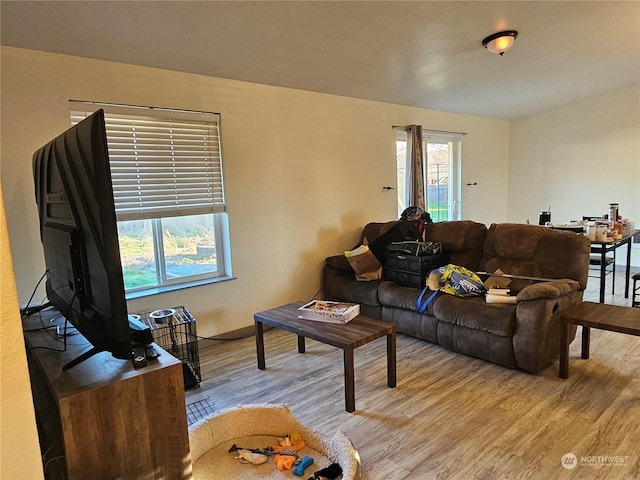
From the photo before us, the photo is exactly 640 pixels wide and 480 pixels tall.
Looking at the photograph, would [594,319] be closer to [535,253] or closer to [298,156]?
[535,253]

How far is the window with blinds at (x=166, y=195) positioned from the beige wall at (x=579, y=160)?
16.3 ft

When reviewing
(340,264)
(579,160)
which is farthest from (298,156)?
(579,160)

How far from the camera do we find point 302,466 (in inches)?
72.8

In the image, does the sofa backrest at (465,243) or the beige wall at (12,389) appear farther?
the sofa backrest at (465,243)

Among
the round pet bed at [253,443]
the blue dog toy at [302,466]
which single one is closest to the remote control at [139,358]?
the round pet bed at [253,443]

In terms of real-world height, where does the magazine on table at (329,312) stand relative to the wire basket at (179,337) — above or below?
above

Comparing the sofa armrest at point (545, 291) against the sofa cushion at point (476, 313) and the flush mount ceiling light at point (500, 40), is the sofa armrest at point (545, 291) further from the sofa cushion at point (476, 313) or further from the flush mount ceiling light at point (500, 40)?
the flush mount ceiling light at point (500, 40)

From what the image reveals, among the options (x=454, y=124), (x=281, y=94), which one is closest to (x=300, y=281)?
(x=281, y=94)

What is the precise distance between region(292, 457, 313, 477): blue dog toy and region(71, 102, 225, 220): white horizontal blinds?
2046 mm

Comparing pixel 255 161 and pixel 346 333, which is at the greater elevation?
pixel 255 161

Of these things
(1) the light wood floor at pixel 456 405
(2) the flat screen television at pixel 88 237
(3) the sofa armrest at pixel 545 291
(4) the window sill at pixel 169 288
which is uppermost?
(2) the flat screen television at pixel 88 237

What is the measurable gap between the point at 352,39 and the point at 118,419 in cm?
277

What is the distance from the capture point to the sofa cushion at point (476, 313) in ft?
9.09

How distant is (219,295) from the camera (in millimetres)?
3469
